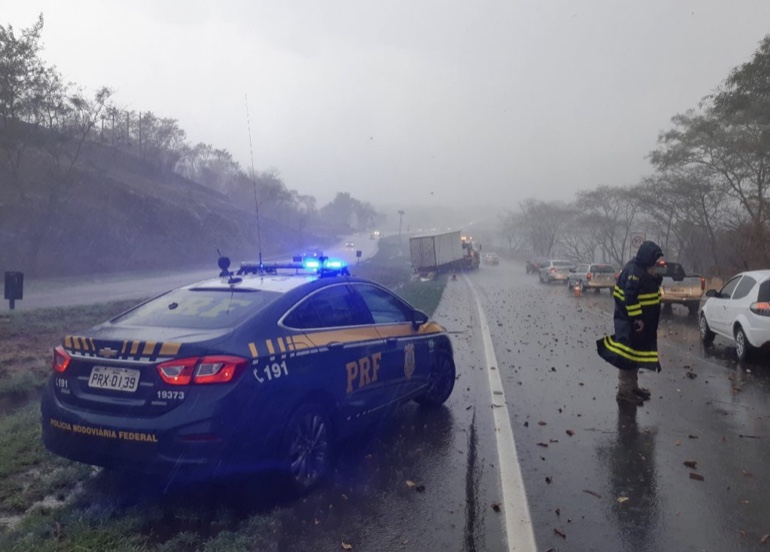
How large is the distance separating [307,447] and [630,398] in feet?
15.0

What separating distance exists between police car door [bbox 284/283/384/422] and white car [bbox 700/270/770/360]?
7168 millimetres

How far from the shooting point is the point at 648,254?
298 inches

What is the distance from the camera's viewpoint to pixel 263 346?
4.75 metres

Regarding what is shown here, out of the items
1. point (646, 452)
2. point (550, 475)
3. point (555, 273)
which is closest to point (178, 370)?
point (550, 475)

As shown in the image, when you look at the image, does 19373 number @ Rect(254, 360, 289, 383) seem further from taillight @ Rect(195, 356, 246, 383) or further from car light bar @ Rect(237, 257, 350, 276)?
car light bar @ Rect(237, 257, 350, 276)

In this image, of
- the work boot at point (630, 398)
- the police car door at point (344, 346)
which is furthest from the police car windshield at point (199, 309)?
the work boot at point (630, 398)

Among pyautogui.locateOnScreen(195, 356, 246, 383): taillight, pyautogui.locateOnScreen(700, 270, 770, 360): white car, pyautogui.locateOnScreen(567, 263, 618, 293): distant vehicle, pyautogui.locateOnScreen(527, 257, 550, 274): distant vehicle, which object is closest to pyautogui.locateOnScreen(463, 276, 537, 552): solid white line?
pyautogui.locateOnScreen(195, 356, 246, 383): taillight

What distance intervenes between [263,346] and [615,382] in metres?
6.23

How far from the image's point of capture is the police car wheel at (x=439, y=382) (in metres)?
7.46

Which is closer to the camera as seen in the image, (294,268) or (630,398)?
(294,268)

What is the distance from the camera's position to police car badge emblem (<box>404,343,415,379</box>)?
21.9ft

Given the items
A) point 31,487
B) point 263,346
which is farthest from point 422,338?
point 31,487

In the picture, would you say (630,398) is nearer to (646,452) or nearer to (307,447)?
(646,452)

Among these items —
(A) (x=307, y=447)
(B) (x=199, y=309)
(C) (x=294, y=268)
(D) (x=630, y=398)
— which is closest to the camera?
(A) (x=307, y=447)
